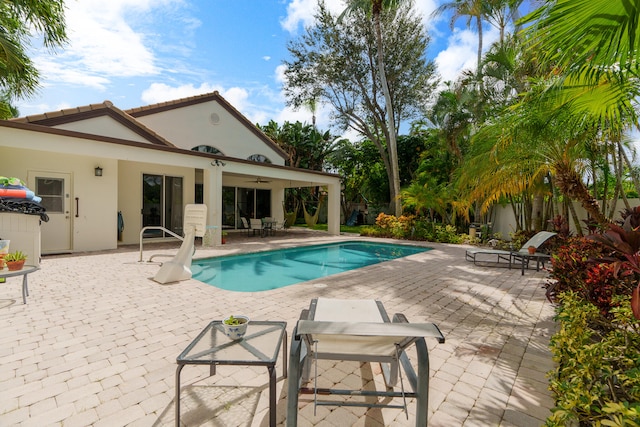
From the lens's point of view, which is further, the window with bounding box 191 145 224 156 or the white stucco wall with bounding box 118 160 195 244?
the window with bounding box 191 145 224 156

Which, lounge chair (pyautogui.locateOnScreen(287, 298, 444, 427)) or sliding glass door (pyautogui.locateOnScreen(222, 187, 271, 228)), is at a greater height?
sliding glass door (pyautogui.locateOnScreen(222, 187, 271, 228))

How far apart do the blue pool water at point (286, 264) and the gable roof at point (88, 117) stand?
6.42m

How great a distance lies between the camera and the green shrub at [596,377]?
5.22 feet

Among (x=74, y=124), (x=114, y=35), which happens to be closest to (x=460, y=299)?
(x=114, y=35)

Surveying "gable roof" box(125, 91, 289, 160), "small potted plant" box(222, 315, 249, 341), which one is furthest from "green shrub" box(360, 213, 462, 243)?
"small potted plant" box(222, 315, 249, 341)

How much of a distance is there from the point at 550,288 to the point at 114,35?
1227 cm

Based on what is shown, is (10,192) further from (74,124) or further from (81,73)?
(81,73)

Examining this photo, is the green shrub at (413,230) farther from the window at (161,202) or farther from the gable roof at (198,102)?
the window at (161,202)

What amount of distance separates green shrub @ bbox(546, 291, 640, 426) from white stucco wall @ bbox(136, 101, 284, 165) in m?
15.9

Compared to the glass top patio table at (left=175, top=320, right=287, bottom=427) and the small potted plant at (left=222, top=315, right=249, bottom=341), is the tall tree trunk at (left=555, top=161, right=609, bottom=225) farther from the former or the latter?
the small potted plant at (left=222, top=315, right=249, bottom=341)

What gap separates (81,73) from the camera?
10.4m

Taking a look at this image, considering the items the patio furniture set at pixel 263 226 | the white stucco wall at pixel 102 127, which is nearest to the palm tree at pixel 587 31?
the white stucco wall at pixel 102 127

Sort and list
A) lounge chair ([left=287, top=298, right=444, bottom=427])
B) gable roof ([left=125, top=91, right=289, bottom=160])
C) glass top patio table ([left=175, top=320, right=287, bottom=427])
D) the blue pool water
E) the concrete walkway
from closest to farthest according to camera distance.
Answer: lounge chair ([left=287, top=298, right=444, bottom=427]) → glass top patio table ([left=175, top=320, right=287, bottom=427]) → the concrete walkway → the blue pool water → gable roof ([left=125, top=91, right=289, bottom=160])

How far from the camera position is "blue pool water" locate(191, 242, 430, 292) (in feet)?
24.9
